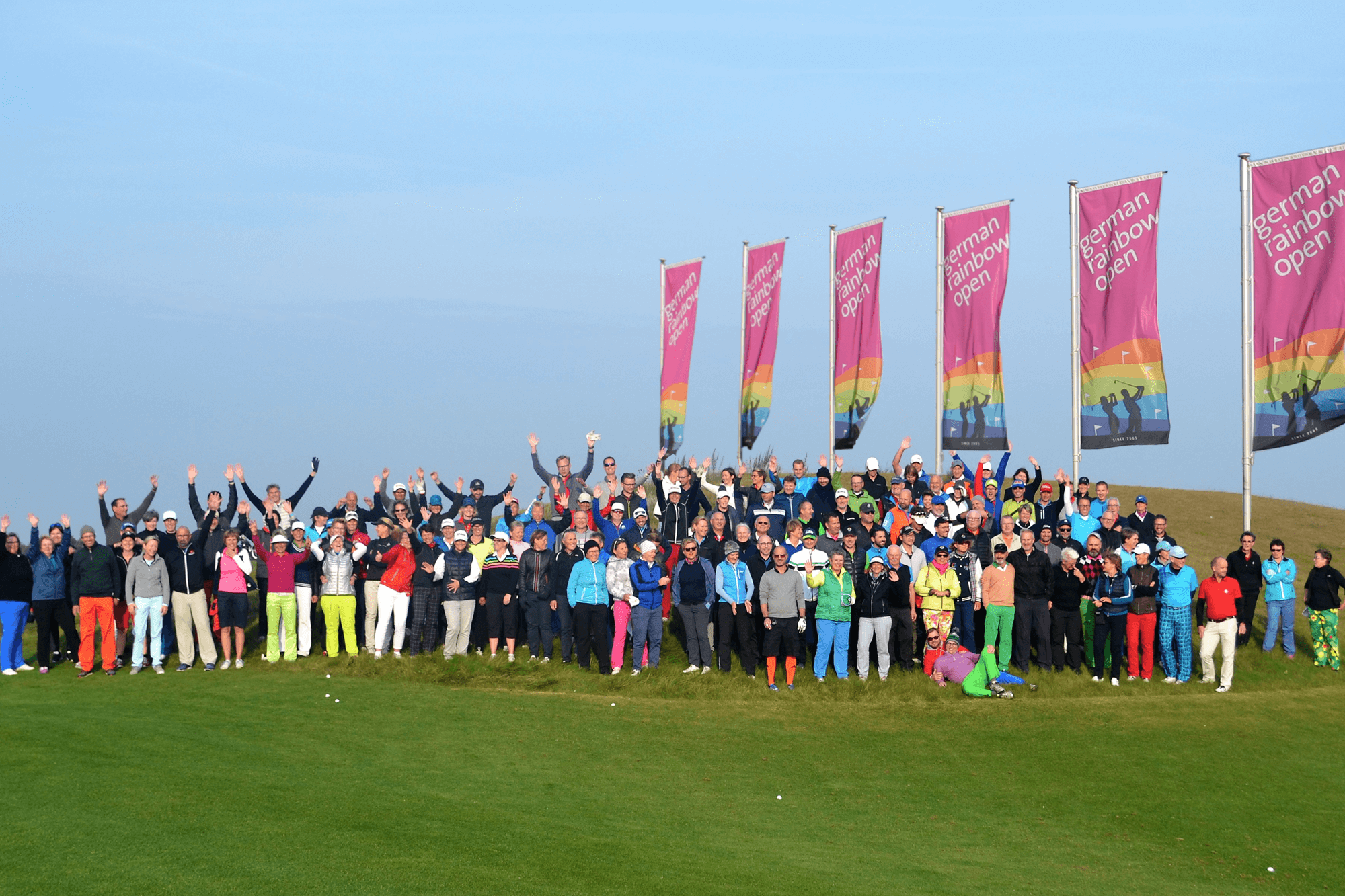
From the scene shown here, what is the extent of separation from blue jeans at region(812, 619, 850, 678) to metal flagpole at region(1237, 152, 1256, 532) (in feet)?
25.7

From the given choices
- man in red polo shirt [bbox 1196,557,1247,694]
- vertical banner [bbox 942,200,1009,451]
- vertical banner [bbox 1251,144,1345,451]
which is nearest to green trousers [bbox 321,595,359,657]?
vertical banner [bbox 942,200,1009,451]

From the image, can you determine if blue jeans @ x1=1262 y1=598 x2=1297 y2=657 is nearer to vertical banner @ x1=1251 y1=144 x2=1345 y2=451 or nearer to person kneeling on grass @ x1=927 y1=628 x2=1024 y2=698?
vertical banner @ x1=1251 y1=144 x2=1345 y2=451

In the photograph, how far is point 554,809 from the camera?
11.7 metres

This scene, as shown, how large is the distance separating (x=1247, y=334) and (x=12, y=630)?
69.8 feet

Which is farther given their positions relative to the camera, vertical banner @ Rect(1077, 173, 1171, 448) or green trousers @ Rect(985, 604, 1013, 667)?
vertical banner @ Rect(1077, 173, 1171, 448)

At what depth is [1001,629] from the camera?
18.1 m

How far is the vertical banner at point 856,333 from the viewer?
2497 centimetres

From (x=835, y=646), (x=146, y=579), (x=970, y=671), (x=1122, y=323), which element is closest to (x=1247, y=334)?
(x=1122, y=323)

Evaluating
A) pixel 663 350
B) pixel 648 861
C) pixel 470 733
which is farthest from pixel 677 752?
pixel 663 350

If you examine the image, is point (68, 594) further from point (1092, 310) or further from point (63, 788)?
point (1092, 310)

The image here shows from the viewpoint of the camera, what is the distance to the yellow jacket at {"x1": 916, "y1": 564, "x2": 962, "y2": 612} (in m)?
17.8

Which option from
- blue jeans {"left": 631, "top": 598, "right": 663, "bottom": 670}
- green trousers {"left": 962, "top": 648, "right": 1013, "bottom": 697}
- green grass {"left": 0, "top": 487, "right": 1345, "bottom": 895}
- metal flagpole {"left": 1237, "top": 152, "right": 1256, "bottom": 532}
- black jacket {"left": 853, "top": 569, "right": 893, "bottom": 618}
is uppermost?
metal flagpole {"left": 1237, "top": 152, "right": 1256, "bottom": 532}

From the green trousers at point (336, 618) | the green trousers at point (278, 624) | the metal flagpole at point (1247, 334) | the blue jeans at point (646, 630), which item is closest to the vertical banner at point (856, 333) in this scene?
the metal flagpole at point (1247, 334)

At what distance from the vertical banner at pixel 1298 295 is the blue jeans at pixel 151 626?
727 inches
